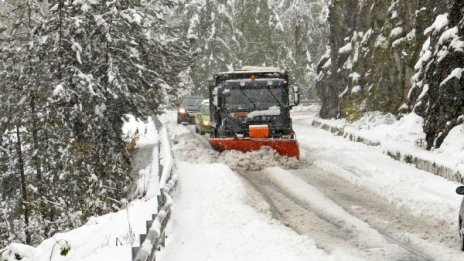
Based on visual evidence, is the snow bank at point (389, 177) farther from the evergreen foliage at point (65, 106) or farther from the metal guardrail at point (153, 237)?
the evergreen foliage at point (65, 106)

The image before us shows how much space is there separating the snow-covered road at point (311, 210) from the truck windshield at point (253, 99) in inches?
73.6

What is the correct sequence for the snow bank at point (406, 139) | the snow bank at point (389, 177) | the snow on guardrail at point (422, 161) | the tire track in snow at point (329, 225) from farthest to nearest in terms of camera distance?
the snow bank at point (406, 139), the snow on guardrail at point (422, 161), the snow bank at point (389, 177), the tire track in snow at point (329, 225)

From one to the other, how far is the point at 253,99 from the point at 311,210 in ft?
27.9

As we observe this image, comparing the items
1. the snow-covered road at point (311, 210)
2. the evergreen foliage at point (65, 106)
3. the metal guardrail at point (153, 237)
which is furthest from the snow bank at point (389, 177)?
the evergreen foliage at point (65, 106)

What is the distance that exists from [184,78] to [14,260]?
42.6 meters

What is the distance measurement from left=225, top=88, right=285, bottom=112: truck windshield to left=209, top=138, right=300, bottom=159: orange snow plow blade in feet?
4.00

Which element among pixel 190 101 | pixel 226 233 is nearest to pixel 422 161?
pixel 226 233

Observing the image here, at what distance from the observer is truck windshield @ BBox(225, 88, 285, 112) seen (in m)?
18.8

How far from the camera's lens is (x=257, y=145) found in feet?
58.1

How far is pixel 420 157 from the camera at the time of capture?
50.3ft

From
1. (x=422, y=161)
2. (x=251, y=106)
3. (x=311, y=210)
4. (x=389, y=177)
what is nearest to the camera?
(x=311, y=210)

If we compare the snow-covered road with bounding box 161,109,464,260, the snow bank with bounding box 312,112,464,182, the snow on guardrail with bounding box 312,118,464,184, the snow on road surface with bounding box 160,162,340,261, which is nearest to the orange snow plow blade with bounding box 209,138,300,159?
the snow-covered road with bounding box 161,109,464,260

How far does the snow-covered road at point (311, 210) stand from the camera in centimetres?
807

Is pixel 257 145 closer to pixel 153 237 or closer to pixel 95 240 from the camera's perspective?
pixel 95 240
